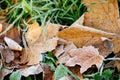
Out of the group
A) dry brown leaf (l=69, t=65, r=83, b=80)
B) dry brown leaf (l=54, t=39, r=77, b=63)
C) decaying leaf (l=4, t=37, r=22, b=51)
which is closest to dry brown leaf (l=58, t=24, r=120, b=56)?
dry brown leaf (l=54, t=39, r=77, b=63)

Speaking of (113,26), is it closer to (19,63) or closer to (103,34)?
(103,34)

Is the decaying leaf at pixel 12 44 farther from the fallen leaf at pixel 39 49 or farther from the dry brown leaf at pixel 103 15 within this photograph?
the dry brown leaf at pixel 103 15

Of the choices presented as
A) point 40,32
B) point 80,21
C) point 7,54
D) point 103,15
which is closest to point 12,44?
point 7,54

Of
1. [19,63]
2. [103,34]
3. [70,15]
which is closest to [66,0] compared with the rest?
[70,15]

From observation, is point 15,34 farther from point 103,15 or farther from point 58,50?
point 103,15

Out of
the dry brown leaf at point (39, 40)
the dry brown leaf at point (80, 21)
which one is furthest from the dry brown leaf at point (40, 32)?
the dry brown leaf at point (80, 21)

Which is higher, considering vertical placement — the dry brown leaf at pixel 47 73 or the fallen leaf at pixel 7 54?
the fallen leaf at pixel 7 54
